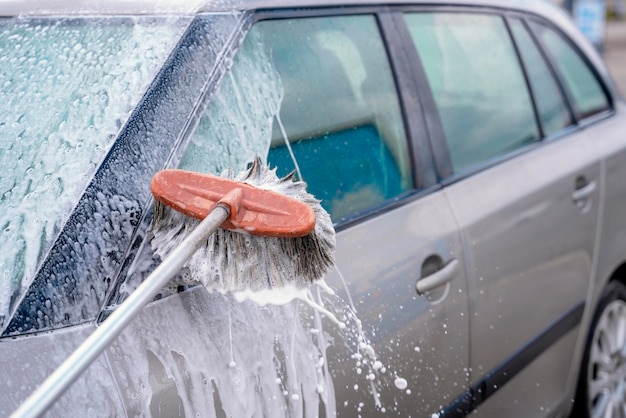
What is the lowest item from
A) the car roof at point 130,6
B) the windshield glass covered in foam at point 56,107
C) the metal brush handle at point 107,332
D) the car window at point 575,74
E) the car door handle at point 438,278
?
the car door handle at point 438,278

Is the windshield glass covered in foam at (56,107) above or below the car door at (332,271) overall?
above

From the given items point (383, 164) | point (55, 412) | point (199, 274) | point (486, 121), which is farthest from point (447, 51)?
point (55, 412)

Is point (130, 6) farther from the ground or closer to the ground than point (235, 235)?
farther from the ground

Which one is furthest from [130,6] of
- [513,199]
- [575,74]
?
[575,74]

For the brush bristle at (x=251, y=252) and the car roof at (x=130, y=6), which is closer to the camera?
the brush bristle at (x=251, y=252)

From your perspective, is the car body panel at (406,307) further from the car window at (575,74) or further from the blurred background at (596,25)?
the blurred background at (596,25)

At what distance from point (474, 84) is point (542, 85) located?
18.6 inches

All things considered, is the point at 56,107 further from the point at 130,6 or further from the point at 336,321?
the point at 336,321

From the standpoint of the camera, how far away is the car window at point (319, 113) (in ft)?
5.70

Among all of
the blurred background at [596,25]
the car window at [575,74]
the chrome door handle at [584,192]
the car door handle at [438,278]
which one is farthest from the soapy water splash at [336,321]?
the blurred background at [596,25]

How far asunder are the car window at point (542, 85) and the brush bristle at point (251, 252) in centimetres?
171

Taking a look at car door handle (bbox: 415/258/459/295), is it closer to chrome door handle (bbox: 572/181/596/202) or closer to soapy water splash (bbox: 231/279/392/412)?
soapy water splash (bbox: 231/279/392/412)

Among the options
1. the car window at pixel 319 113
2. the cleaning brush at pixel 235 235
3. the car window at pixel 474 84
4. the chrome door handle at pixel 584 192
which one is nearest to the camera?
the cleaning brush at pixel 235 235

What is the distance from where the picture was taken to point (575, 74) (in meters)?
3.32
